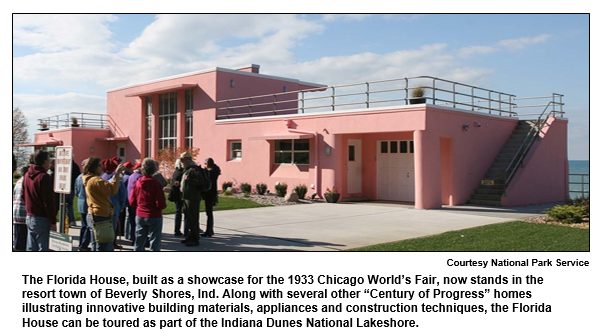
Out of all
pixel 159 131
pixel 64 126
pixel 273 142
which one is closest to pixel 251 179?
pixel 273 142

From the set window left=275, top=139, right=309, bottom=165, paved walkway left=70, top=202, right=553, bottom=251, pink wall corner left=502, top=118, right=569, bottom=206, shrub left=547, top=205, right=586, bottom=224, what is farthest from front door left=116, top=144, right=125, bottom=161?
shrub left=547, top=205, right=586, bottom=224

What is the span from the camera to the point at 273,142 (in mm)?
20719

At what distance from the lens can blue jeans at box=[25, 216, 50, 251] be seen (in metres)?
6.80

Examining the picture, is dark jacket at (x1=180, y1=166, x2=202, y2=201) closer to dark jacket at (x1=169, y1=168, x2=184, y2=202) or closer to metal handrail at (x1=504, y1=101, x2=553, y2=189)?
dark jacket at (x1=169, y1=168, x2=184, y2=202)

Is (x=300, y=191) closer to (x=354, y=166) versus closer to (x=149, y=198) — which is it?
(x=354, y=166)

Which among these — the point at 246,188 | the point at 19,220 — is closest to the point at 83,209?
the point at 19,220

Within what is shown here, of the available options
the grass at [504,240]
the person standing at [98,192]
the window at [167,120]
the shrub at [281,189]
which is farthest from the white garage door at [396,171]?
the person standing at [98,192]

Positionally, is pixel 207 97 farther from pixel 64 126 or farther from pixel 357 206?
pixel 64 126

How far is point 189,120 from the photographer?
81.6 feet

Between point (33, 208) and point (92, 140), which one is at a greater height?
point (92, 140)

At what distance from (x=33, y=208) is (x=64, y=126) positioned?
2734 centimetres

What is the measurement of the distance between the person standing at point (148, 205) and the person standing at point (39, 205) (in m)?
1.07

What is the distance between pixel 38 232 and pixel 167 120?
20.1 metres

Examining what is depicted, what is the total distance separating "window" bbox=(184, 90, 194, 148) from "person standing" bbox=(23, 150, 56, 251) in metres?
18.0
